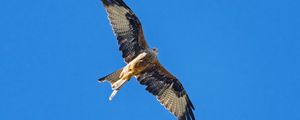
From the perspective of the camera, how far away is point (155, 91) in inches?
742

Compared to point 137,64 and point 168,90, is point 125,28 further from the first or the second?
point 168,90

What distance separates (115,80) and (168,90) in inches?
61.9

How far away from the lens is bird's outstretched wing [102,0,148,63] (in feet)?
59.2

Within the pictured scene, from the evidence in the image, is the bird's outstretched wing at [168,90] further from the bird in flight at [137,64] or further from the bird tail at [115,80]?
the bird tail at [115,80]

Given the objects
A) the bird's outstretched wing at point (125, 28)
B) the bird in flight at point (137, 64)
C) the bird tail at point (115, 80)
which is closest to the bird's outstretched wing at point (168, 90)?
the bird in flight at point (137, 64)

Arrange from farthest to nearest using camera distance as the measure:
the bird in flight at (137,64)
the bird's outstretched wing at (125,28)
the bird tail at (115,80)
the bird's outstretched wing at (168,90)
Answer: the bird's outstretched wing at (168,90) → the bird's outstretched wing at (125,28) → the bird in flight at (137,64) → the bird tail at (115,80)

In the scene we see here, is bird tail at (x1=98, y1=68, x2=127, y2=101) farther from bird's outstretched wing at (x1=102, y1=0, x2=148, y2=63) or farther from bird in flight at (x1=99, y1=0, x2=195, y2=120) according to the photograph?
bird's outstretched wing at (x1=102, y1=0, x2=148, y2=63)

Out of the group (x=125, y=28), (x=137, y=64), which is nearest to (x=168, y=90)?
(x=137, y=64)

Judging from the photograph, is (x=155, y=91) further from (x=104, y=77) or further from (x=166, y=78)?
(x=104, y=77)

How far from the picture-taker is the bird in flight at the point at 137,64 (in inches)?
701

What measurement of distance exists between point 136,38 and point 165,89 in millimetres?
1458

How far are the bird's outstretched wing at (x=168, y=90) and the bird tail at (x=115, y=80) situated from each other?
2.45ft

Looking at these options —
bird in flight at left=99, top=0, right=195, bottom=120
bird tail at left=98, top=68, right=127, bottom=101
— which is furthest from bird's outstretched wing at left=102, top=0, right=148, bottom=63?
bird tail at left=98, top=68, right=127, bottom=101

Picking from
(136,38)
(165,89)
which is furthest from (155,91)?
(136,38)
